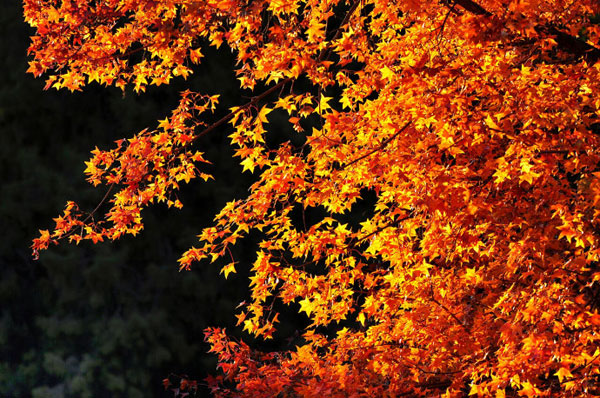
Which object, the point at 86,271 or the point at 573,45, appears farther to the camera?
the point at 86,271

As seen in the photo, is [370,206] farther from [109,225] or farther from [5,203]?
[5,203]

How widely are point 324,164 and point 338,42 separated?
796 millimetres

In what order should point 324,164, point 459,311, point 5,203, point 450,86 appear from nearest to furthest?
point 450,86
point 324,164
point 459,311
point 5,203

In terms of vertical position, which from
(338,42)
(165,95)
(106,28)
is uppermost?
(165,95)

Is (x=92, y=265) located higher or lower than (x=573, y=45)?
lower

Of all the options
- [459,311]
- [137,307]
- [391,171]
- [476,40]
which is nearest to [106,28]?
[391,171]

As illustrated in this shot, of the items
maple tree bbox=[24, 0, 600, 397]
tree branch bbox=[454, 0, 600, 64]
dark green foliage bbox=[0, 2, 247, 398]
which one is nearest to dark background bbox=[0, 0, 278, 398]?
dark green foliage bbox=[0, 2, 247, 398]

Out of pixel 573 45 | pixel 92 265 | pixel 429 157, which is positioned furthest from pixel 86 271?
pixel 573 45

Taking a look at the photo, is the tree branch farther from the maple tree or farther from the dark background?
the dark background

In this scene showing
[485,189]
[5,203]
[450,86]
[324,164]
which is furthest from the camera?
[5,203]

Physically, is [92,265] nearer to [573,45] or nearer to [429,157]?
[429,157]

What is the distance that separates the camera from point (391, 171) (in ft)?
13.7

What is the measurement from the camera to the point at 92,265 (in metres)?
8.80

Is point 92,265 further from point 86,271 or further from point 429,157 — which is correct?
point 429,157
